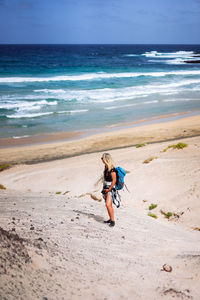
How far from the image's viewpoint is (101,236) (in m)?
5.37

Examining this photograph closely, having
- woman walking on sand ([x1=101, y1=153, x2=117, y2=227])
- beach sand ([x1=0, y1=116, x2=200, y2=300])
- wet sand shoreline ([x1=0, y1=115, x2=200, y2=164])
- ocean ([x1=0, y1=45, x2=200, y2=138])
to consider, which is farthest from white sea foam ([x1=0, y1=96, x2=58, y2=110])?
woman walking on sand ([x1=101, y1=153, x2=117, y2=227])

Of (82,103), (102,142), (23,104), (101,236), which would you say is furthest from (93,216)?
(82,103)

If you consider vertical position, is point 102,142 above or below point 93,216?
below

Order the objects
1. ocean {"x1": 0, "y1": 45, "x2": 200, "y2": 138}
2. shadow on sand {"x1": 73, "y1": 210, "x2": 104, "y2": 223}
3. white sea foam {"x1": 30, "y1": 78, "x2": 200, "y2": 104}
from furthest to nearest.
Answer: white sea foam {"x1": 30, "y1": 78, "x2": 200, "y2": 104}
ocean {"x1": 0, "y1": 45, "x2": 200, "y2": 138}
shadow on sand {"x1": 73, "y1": 210, "x2": 104, "y2": 223}

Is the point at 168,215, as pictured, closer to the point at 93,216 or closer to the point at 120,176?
the point at 93,216

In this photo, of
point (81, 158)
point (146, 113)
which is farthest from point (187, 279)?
point (146, 113)

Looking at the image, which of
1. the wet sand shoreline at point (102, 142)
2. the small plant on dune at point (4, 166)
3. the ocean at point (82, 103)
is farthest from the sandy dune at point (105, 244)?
the ocean at point (82, 103)

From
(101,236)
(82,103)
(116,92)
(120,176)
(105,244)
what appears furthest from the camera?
(116,92)

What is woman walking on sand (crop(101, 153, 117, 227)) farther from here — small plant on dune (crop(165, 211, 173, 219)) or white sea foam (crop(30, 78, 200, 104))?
white sea foam (crop(30, 78, 200, 104))

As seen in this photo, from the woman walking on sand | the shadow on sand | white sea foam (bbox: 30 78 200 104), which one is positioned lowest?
the shadow on sand

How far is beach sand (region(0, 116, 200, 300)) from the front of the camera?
150 inches

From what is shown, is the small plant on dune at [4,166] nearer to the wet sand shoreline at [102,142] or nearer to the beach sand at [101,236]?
the beach sand at [101,236]

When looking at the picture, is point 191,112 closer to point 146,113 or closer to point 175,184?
point 146,113

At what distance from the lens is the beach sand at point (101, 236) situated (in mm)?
3818
